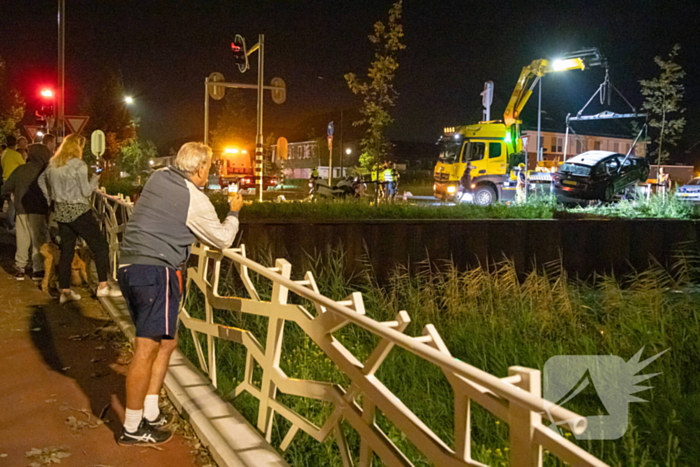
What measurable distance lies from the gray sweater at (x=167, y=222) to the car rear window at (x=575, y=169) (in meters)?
20.9

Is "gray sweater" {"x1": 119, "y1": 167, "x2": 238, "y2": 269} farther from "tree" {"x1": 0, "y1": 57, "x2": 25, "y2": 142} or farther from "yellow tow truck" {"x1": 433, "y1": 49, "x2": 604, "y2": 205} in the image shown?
"tree" {"x1": 0, "y1": 57, "x2": 25, "y2": 142}

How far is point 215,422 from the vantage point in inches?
159

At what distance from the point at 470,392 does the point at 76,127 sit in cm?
1535

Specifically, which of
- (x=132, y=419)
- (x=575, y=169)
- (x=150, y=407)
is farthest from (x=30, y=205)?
(x=575, y=169)

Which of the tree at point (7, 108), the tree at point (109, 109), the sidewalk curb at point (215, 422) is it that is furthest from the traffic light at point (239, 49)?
the tree at point (109, 109)

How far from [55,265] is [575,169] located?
1882cm

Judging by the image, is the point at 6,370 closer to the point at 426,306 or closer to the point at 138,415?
the point at 138,415

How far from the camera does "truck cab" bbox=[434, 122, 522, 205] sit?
23.2 metres

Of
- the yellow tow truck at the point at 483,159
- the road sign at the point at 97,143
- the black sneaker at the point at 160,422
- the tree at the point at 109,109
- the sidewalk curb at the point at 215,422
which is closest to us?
the sidewalk curb at the point at 215,422

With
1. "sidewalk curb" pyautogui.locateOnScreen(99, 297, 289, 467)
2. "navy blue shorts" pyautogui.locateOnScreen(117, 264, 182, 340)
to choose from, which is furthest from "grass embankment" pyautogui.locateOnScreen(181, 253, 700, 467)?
"navy blue shorts" pyautogui.locateOnScreen(117, 264, 182, 340)

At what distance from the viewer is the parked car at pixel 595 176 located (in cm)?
2294

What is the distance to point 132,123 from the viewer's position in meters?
61.9

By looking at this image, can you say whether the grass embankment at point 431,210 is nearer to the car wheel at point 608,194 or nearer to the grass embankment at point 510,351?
the grass embankment at point 510,351

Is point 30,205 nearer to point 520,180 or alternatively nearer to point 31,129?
point 31,129
